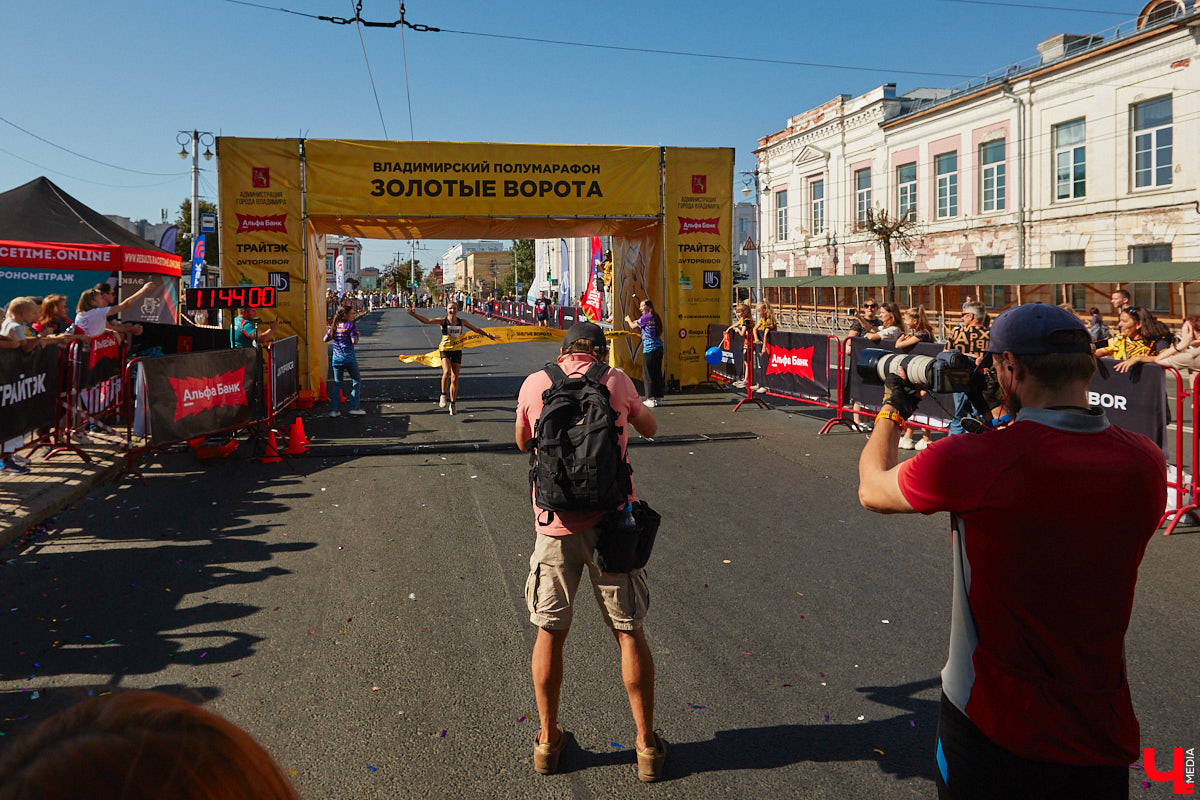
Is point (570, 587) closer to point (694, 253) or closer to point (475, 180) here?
point (475, 180)

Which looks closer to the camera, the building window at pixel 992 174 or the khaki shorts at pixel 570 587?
the khaki shorts at pixel 570 587

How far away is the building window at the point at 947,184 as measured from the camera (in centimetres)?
3506

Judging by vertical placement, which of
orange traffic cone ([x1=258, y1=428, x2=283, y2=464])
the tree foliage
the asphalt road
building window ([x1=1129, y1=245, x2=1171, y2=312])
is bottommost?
the asphalt road

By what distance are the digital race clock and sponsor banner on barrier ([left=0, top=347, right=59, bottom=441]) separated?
3168 mm

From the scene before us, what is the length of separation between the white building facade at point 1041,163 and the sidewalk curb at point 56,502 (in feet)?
85.2

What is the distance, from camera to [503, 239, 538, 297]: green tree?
3591 inches

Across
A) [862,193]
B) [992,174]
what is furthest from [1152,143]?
[862,193]

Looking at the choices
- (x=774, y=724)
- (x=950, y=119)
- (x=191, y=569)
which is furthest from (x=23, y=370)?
(x=950, y=119)

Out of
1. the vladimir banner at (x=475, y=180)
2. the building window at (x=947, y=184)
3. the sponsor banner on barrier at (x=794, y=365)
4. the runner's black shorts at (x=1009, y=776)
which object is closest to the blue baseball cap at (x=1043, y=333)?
the runner's black shorts at (x=1009, y=776)

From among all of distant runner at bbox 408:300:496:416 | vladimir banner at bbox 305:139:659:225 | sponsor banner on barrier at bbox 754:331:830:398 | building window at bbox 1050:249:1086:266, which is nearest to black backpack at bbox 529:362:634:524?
sponsor banner on barrier at bbox 754:331:830:398

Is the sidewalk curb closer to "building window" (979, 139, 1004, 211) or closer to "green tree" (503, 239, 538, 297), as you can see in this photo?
"building window" (979, 139, 1004, 211)

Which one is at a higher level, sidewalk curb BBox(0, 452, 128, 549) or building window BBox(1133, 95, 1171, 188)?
building window BBox(1133, 95, 1171, 188)

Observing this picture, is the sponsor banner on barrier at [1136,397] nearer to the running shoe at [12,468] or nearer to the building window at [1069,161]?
the running shoe at [12,468]

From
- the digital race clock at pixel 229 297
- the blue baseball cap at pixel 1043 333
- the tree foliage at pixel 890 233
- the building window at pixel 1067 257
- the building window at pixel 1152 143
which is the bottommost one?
the blue baseball cap at pixel 1043 333
